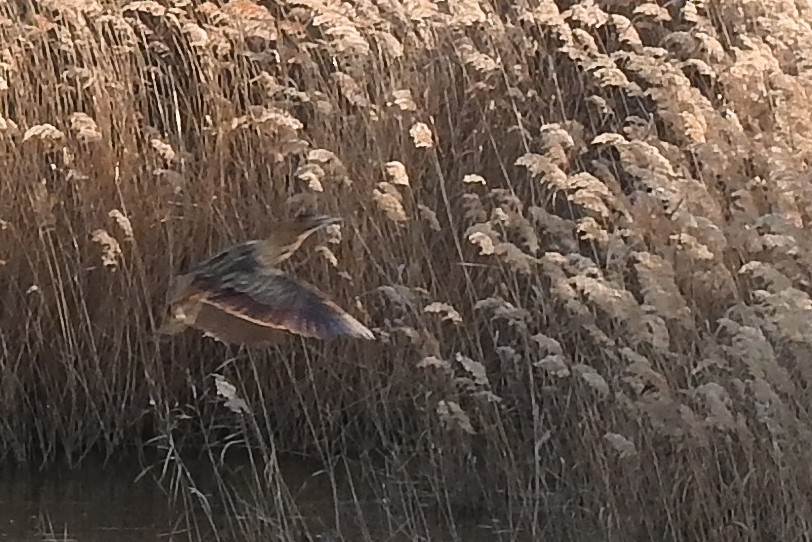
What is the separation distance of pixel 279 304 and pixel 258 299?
0.18ft

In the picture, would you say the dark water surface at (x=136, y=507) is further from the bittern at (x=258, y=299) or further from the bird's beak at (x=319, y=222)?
the bird's beak at (x=319, y=222)

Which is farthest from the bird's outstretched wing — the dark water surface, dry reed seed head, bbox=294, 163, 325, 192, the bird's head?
the dark water surface

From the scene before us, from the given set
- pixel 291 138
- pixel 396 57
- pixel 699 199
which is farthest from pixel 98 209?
pixel 699 199

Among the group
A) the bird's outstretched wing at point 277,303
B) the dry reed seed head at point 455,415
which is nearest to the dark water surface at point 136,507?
Answer: the dry reed seed head at point 455,415

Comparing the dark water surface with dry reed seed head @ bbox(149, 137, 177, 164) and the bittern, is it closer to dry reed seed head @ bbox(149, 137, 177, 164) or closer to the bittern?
the bittern

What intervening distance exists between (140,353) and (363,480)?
0.88 metres

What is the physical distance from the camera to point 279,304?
3260mm

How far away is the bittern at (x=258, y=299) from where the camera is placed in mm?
3201

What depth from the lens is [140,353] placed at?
499 cm

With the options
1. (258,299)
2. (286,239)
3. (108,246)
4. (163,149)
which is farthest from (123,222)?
(258,299)

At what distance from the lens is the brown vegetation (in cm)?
393

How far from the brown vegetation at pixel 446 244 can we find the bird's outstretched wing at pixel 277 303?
56 cm

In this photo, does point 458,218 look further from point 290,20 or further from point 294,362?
point 290,20

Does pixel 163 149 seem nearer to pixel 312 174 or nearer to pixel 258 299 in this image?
pixel 312 174
